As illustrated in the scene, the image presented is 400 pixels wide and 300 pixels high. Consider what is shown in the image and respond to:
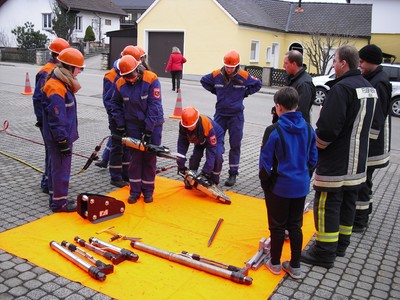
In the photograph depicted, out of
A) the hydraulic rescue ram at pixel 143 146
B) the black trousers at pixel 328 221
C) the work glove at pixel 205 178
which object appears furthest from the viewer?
the work glove at pixel 205 178

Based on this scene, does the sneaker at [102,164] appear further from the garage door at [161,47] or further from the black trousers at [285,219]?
the garage door at [161,47]

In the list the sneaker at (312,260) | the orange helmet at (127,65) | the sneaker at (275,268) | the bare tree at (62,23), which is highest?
the bare tree at (62,23)

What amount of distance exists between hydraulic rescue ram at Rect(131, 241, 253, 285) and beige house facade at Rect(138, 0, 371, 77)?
2273 cm

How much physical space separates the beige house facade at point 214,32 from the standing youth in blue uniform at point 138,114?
68.9 feet

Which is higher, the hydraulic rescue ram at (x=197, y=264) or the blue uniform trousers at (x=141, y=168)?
the blue uniform trousers at (x=141, y=168)

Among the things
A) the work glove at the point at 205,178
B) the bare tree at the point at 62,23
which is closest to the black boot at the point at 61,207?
the work glove at the point at 205,178

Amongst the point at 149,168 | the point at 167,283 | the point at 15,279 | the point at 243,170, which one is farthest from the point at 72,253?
the point at 243,170

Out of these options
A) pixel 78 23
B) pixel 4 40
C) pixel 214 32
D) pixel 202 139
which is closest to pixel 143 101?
pixel 202 139

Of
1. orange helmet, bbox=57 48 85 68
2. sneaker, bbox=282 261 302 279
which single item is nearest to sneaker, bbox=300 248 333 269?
sneaker, bbox=282 261 302 279

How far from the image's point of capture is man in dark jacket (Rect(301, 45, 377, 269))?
422cm

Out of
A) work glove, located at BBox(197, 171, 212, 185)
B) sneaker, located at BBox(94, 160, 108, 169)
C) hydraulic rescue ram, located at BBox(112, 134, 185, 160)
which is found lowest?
sneaker, located at BBox(94, 160, 108, 169)

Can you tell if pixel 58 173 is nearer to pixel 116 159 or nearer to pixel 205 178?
pixel 116 159

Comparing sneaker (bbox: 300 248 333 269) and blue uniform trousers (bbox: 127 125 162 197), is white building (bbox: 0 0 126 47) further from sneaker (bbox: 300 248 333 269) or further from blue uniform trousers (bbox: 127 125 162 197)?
sneaker (bbox: 300 248 333 269)

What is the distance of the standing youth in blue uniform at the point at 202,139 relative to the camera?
596cm
